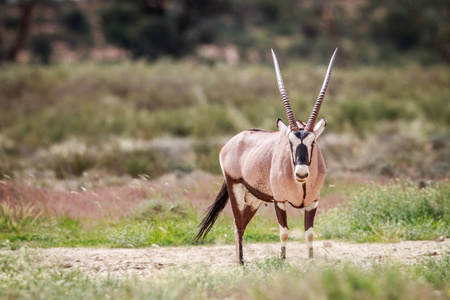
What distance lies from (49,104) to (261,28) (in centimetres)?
3101

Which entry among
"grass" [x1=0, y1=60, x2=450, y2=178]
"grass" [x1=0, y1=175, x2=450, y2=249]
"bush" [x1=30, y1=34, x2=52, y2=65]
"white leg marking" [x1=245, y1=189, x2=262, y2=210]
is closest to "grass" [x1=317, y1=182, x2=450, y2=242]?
"grass" [x1=0, y1=175, x2=450, y2=249]

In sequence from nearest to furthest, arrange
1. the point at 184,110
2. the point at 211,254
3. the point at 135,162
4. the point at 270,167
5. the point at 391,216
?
the point at 270,167, the point at 211,254, the point at 391,216, the point at 135,162, the point at 184,110

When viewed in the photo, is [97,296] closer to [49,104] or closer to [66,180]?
[66,180]

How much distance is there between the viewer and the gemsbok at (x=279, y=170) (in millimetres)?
6513

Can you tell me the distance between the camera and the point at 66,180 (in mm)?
16219

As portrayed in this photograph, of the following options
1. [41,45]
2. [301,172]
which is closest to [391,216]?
[301,172]

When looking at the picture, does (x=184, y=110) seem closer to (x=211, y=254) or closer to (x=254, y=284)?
(x=211, y=254)

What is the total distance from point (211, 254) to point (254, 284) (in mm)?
3206

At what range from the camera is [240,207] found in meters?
7.75

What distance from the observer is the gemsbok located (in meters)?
6.51

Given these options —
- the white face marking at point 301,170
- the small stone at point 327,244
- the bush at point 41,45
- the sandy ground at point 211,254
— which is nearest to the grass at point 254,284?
the sandy ground at point 211,254

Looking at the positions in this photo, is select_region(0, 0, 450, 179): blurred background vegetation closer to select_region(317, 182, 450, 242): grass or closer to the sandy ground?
select_region(317, 182, 450, 242): grass

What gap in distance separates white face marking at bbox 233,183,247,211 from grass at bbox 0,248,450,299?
82cm

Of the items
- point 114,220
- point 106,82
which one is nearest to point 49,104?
point 106,82
